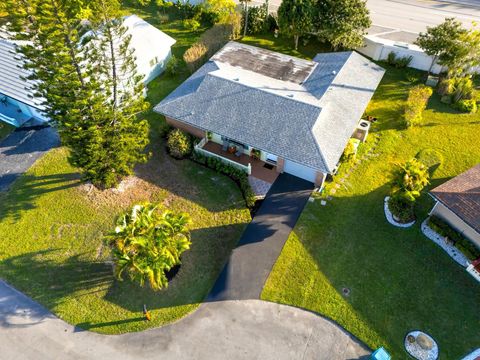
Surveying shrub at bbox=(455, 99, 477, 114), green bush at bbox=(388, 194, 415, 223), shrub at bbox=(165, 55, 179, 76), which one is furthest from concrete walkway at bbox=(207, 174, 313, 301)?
shrub at bbox=(455, 99, 477, 114)

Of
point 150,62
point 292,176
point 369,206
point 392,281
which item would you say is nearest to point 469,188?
point 369,206

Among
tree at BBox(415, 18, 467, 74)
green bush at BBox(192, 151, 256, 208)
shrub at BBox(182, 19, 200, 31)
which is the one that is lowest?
green bush at BBox(192, 151, 256, 208)

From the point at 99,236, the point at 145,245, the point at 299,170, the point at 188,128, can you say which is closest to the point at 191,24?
the point at 188,128

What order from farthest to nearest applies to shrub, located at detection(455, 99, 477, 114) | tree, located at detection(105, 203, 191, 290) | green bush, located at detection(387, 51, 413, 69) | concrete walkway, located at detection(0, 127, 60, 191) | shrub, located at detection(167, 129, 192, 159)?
green bush, located at detection(387, 51, 413, 69)
shrub, located at detection(455, 99, 477, 114)
shrub, located at detection(167, 129, 192, 159)
concrete walkway, located at detection(0, 127, 60, 191)
tree, located at detection(105, 203, 191, 290)

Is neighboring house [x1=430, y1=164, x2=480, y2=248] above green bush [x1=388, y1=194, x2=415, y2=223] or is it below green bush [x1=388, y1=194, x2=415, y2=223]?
above

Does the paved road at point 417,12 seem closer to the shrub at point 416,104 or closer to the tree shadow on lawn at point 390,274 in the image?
the shrub at point 416,104

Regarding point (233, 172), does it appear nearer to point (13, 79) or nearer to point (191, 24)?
point (13, 79)

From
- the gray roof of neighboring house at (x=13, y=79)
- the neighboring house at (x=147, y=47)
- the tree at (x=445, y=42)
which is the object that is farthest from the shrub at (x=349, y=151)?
the gray roof of neighboring house at (x=13, y=79)

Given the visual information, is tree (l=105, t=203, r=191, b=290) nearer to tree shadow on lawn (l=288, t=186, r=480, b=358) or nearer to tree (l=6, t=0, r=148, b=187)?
tree (l=6, t=0, r=148, b=187)
